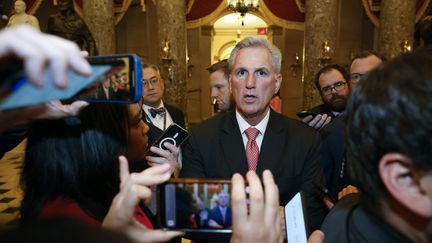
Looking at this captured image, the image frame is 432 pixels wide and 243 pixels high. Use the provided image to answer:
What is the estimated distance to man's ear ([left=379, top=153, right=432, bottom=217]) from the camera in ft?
2.42

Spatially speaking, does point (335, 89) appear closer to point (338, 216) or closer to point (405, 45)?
point (338, 216)

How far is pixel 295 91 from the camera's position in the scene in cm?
1214

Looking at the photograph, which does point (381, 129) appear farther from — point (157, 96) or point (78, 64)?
point (157, 96)

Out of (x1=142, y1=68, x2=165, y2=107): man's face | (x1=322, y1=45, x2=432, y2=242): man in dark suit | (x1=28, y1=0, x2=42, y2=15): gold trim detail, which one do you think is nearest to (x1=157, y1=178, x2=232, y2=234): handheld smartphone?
(x1=322, y1=45, x2=432, y2=242): man in dark suit

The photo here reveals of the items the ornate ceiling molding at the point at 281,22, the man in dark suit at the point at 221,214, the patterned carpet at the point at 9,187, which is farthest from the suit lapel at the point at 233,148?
the ornate ceiling molding at the point at 281,22

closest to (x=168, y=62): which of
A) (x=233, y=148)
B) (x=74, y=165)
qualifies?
(x=233, y=148)

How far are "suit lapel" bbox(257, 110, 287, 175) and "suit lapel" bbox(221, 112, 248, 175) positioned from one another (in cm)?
10

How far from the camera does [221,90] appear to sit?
3303 millimetres

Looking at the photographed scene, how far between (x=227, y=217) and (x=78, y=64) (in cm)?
55

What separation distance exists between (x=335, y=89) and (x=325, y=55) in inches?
177

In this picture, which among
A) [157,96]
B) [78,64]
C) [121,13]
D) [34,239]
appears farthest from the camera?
[121,13]

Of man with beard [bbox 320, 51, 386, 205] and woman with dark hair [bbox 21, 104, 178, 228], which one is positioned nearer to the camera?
woman with dark hair [bbox 21, 104, 178, 228]

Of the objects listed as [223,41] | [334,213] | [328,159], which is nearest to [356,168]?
[334,213]

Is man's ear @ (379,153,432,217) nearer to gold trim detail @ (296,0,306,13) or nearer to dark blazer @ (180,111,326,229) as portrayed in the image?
dark blazer @ (180,111,326,229)
